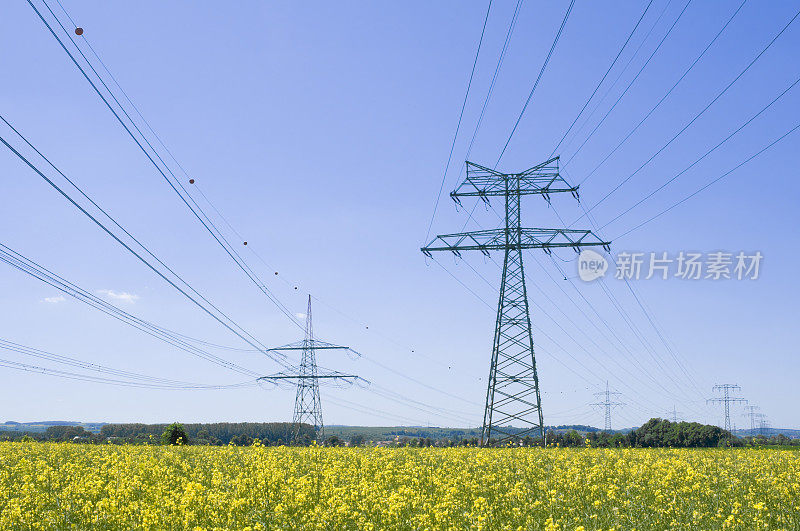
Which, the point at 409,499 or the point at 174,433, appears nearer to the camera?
the point at 409,499

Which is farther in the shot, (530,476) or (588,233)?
(588,233)

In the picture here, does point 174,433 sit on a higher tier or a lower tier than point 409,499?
lower

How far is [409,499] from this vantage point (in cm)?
991

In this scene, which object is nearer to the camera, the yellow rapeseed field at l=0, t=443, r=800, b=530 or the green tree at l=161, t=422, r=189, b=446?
the yellow rapeseed field at l=0, t=443, r=800, b=530

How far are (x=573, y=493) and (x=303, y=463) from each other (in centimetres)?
782

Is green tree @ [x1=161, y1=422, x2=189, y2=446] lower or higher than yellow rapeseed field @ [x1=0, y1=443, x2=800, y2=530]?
lower

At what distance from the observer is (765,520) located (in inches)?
363

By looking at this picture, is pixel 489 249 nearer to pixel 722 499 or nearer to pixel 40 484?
pixel 722 499

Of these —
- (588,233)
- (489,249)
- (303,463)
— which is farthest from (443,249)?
(303,463)

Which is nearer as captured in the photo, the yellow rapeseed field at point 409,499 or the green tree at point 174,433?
the yellow rapeseed field at point 409,499

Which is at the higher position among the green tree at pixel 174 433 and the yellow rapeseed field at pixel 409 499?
the yellow rapeseed field at pixel 409 499

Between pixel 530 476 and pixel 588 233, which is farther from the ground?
pixel 588 233

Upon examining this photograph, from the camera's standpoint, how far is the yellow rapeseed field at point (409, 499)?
8.95 metres

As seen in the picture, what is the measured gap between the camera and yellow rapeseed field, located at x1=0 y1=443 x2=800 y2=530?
8.95 m
